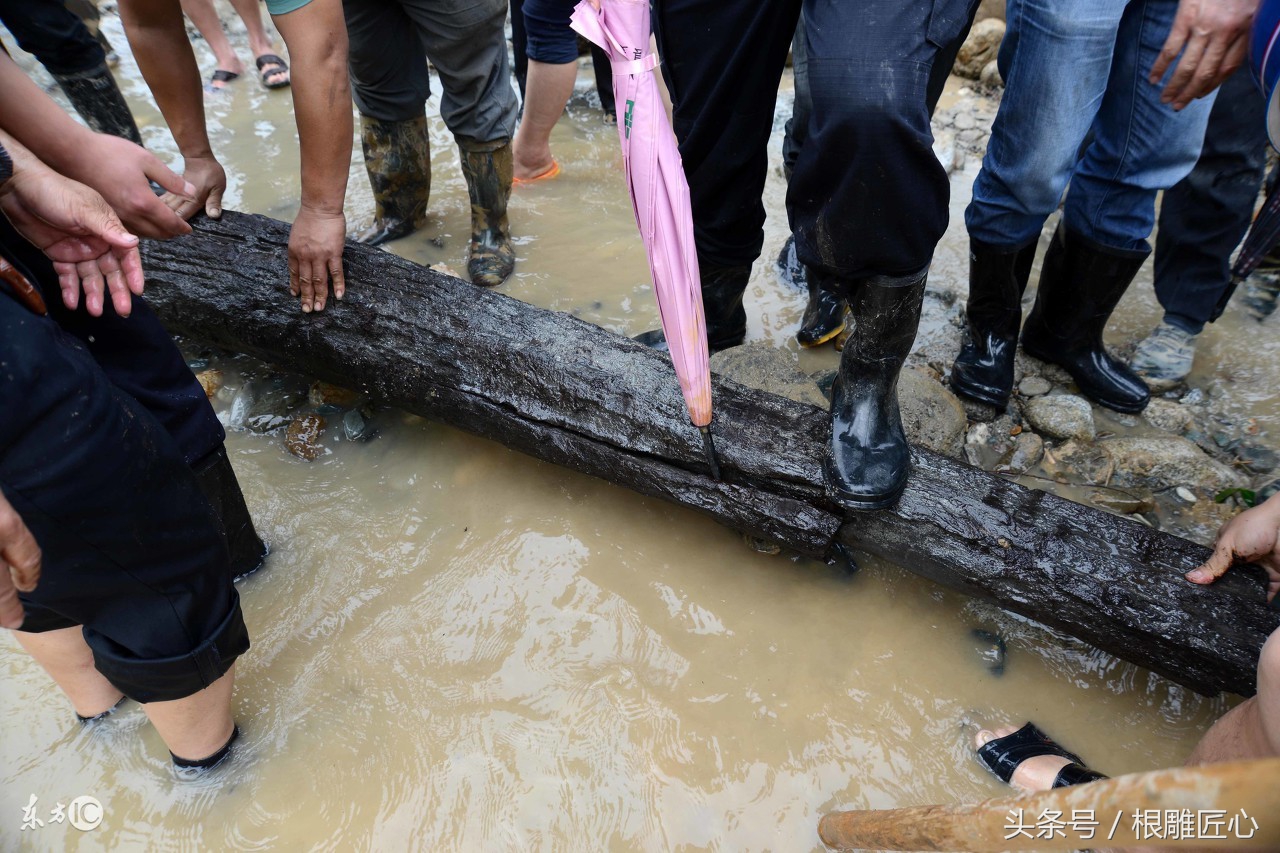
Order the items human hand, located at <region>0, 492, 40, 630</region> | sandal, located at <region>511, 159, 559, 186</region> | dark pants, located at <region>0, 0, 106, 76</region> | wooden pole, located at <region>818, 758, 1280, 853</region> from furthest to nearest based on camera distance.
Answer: sandal, located at <region>511, 159, 559, 186</region>
dark pants, located at <region>0, 0, 106, 76</region>
human hand, located at <region>0, 492, 40, 630</region>
wooden pole, located at <region>818, 758, 1280, 853</region>

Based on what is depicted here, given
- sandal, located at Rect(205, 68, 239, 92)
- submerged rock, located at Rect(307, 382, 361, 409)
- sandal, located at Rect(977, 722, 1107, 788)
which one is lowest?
sandal, located at Rect(977, 722, 1107, 788)

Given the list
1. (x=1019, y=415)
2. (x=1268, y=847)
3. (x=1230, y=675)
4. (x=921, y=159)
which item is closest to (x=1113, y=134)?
(x=1019, y=415)

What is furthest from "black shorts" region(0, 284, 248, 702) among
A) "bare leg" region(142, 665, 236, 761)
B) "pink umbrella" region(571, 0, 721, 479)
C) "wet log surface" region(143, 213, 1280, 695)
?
"pink umbrella" region(571, 0, 721, 479)

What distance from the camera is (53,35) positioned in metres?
2.96

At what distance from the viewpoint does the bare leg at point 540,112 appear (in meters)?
3.28

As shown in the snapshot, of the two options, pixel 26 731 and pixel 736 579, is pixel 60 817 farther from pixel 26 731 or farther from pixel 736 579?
pixel 736 579

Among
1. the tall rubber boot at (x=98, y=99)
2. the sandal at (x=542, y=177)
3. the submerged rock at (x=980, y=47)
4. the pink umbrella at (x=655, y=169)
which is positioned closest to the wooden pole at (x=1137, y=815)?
the pink umbrella at (x=655, y=169)

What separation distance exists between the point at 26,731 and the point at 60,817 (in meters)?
0.25

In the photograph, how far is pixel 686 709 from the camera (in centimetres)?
171

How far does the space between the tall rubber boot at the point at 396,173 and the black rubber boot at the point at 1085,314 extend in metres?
2.48

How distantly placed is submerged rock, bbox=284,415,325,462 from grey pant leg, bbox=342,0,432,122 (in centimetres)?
138

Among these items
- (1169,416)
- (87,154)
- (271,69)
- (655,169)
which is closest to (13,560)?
(87,154)

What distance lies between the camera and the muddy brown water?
5.10 ft

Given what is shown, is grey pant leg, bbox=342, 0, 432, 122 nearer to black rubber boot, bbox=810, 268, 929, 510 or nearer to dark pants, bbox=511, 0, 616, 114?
dark pants, bbox=511, 0, 616, 114
